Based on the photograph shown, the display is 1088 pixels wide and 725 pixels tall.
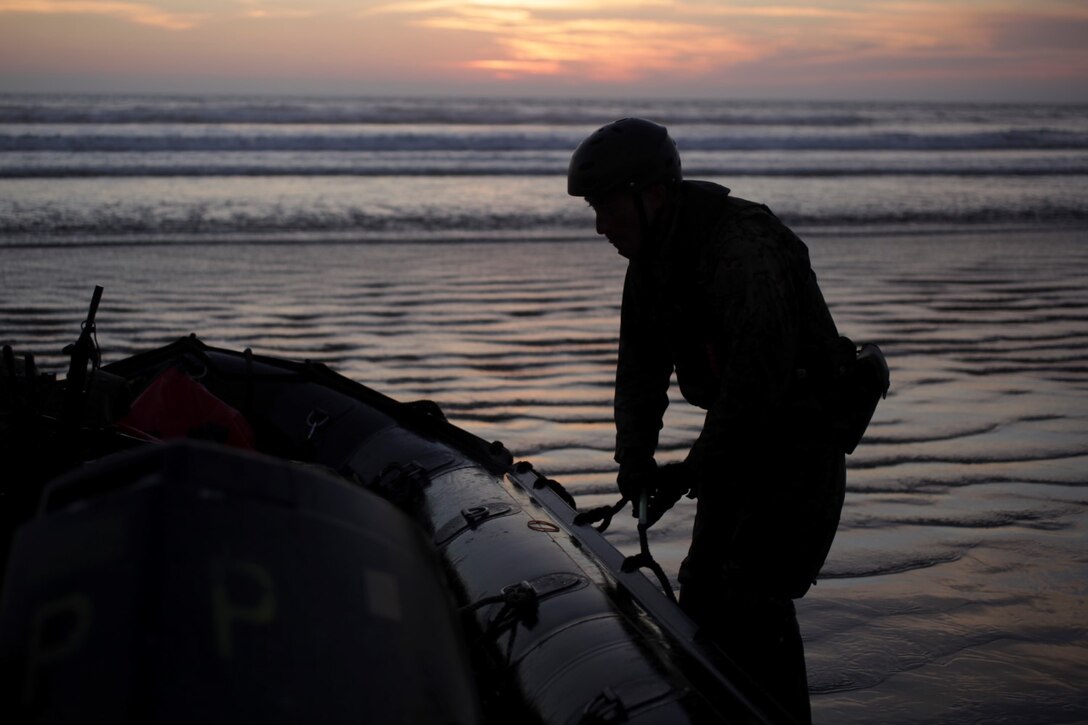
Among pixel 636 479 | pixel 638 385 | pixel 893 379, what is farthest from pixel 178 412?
pixel 893 379

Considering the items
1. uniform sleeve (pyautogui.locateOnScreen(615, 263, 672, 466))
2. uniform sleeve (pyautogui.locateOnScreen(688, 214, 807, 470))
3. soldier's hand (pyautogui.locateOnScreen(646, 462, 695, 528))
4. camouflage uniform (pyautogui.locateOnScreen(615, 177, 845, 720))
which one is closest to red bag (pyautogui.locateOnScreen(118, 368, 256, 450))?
uniform sleeve (pyautogui.locateOnScreen(615, 263, 672, 466))

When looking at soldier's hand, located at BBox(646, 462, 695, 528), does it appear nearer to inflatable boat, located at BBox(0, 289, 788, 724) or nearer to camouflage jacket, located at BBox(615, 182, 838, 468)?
camouflage jacket, located at BBox(615, 182, 838, 468)

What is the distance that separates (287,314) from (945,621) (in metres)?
6.88

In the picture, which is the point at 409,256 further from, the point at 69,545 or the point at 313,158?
the point at 313,158

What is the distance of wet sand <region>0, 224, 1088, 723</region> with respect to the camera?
402cm

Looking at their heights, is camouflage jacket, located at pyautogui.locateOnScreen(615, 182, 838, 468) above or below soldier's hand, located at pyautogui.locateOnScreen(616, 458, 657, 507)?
above

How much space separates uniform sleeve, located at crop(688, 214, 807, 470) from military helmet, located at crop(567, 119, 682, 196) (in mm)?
328

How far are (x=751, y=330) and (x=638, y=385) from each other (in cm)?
72

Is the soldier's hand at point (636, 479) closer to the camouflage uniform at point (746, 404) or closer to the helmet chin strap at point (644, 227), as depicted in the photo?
the camouflage uniform at point (746, 404)

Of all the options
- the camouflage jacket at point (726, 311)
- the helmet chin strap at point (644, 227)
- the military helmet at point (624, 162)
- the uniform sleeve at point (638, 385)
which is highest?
the military helmet at point (624, 162)

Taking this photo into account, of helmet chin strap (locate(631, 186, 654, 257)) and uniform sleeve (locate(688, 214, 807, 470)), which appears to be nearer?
uniform sleeve (locate(688, 214, 807, 470))

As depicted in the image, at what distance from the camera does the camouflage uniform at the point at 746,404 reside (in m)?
2.78

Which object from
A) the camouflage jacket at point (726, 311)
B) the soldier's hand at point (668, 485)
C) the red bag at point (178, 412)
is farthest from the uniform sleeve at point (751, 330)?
the red bag at point (178, 412)

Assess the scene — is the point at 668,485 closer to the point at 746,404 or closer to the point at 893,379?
the point at 746,404
